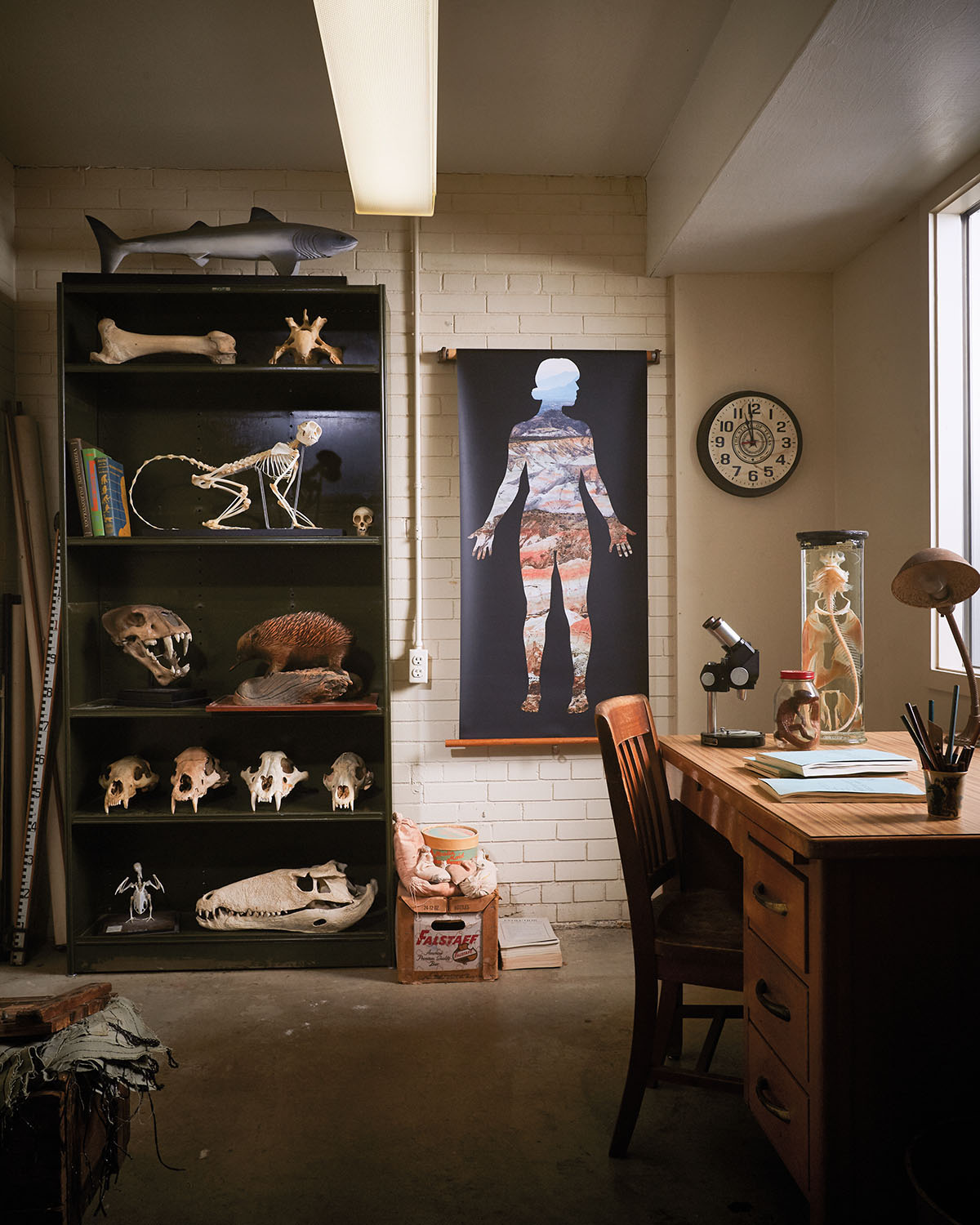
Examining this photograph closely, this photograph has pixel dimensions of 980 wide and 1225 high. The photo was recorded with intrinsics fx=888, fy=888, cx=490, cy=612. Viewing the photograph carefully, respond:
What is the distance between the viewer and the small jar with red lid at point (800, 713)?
220cm

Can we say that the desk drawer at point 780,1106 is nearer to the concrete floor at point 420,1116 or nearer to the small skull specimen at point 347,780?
the concrete floor at point 420,1116

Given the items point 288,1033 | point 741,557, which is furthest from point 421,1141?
point 741,557

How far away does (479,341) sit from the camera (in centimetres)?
359

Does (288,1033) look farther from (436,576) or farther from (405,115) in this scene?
(405,115)

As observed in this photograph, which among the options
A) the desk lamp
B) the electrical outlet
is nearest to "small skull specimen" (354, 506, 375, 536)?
the electrical outlet

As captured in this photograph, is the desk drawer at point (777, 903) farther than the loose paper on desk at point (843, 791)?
No

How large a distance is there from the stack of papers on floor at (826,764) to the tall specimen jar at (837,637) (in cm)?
25

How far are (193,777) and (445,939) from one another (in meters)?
1.09

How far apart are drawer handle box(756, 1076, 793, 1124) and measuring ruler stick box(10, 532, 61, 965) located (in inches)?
107

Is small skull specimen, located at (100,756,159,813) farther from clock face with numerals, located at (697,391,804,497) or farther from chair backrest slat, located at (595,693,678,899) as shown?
clock face with numerals, located at (697,391,804,497)

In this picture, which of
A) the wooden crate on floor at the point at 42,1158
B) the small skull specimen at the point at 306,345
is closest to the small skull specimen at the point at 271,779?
the small skull specimen at the point at 306,345

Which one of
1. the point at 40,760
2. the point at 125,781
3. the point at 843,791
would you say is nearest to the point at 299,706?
the point at 125,781

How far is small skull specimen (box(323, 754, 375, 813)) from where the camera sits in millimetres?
3264

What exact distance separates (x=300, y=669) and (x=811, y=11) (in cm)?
249
